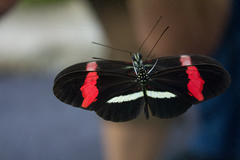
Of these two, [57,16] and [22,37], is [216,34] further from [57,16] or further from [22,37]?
[22,37]

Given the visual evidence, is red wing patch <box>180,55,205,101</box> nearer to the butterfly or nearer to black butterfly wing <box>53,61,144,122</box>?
the butterfly

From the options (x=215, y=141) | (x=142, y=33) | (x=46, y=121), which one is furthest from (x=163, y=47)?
(x=46, y=121)

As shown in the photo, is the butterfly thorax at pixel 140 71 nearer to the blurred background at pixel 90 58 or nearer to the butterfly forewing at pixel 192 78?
the butterfly forewing at pixel 192 78

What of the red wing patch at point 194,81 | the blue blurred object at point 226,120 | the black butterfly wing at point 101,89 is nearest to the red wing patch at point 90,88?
the black butterfly wing at point 101,89

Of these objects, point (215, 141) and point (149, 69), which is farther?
point (215, 141)

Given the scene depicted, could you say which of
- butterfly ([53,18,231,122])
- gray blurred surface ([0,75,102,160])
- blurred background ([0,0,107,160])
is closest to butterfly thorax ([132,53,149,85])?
butterfly ([53,18,231,122])
